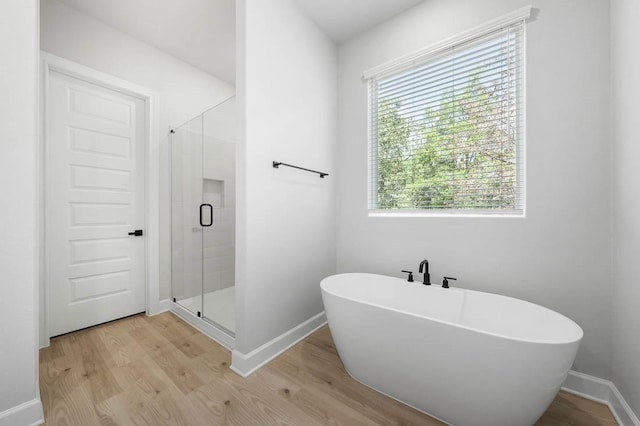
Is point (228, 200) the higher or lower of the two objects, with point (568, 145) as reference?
lower

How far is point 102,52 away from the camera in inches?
87.4

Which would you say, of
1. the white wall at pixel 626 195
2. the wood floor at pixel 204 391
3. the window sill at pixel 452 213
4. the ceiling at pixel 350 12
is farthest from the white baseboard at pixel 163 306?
the white wall at pixel 626 195

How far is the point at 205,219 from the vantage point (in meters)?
2.37

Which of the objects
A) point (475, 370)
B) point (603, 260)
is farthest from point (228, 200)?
point (603, 260)

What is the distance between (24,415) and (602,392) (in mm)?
2919

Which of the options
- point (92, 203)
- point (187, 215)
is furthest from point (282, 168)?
point (92, 203)

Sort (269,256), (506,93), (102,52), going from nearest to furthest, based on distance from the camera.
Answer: (506,93), (269,256), (102,52)

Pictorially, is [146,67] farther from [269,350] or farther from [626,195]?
[626,195]

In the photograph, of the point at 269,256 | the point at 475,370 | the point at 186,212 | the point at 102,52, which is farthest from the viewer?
the point at 186,212

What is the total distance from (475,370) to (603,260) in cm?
102

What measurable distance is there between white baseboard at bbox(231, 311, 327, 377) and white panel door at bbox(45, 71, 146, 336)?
148cm

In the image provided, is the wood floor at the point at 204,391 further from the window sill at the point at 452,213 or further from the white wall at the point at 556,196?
the window sill at the point at 452,213

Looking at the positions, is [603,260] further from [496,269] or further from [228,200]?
[228,200]

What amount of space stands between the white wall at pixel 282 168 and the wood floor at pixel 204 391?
0.26 meters
